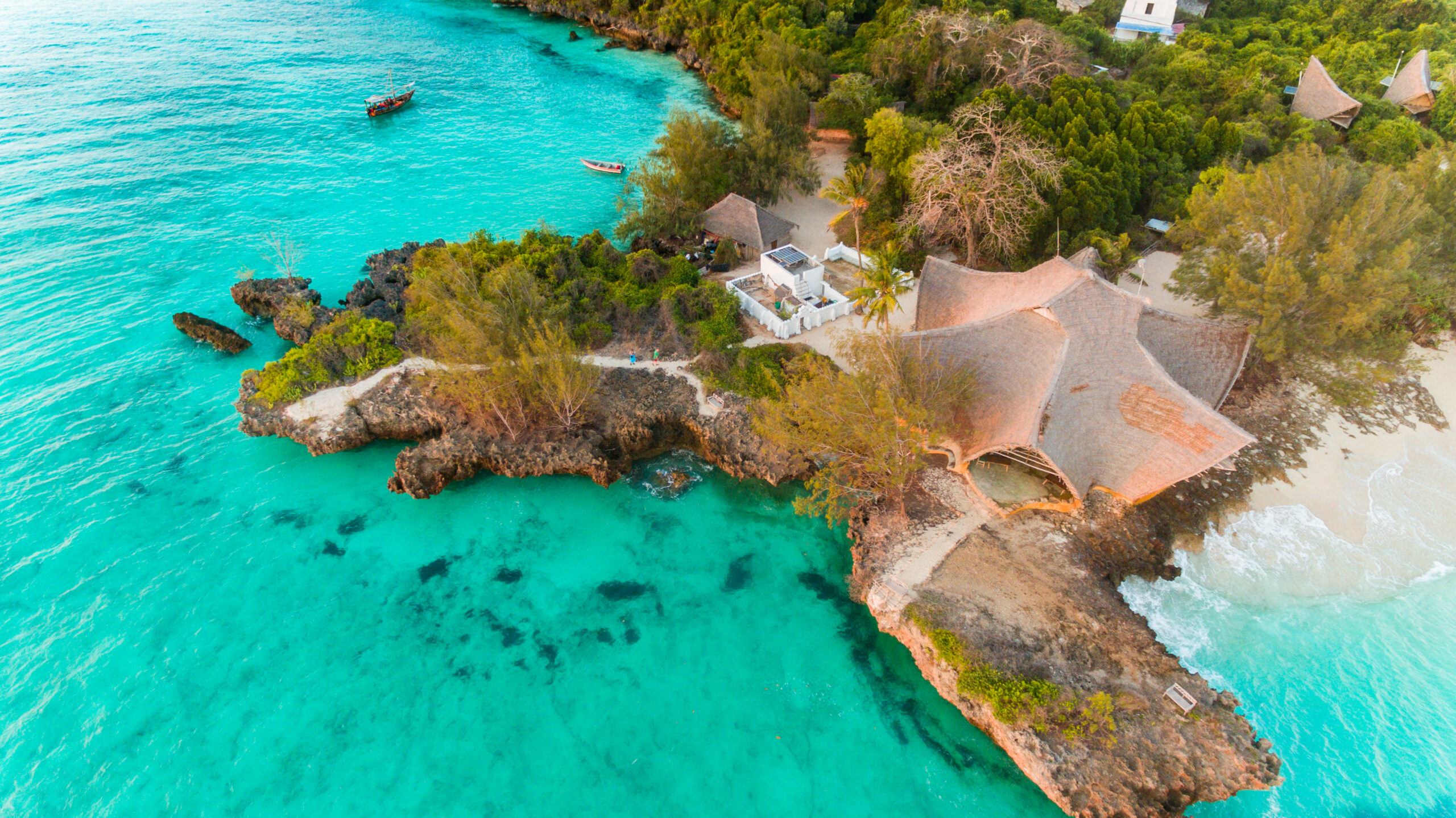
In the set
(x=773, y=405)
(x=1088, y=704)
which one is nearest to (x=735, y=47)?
(x=773, y=405)

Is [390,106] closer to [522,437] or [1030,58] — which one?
[522,437]

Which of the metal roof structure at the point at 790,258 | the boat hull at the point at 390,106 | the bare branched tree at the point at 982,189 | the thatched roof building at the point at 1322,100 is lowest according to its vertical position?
the metal roof structure at the point at 790,258

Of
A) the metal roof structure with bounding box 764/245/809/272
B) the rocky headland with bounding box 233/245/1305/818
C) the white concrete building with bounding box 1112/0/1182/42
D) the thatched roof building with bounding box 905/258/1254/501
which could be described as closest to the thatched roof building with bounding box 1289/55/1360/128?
the white concrete building with bounding box 1112/0/1182/42

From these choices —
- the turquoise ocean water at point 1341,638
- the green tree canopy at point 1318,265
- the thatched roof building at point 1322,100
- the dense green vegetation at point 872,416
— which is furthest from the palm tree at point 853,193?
the thatched roof building at point 1322,100

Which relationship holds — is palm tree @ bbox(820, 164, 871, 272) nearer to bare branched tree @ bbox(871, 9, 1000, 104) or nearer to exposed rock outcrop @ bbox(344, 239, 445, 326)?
bare branched tree @ bbox(871, 9, 1000, 104)

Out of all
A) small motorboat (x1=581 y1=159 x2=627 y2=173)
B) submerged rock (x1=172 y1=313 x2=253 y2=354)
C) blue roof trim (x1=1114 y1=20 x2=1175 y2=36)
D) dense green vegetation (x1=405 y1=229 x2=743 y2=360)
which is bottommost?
submerged rock (x1=172 y1=313 x2=253 y2=354)

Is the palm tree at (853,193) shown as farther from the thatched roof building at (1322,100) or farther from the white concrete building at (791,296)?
the thatched roof building at (1322,100)
